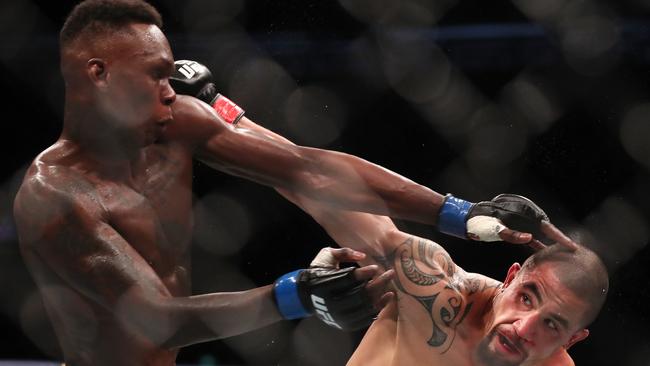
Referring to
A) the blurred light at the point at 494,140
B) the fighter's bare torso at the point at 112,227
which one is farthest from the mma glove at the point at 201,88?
the blurred light at the point at 494,140

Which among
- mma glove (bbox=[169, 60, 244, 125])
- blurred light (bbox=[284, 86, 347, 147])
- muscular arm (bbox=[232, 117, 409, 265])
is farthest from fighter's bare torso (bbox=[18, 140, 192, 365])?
blurred light (bbox=[284, 86, 347, 147])

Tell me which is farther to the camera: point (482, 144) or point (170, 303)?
point (482, 144)

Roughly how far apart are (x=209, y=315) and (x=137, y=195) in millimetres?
335

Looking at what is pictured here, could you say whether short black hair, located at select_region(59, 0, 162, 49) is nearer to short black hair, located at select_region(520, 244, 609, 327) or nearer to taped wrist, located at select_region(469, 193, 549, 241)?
taped wrist, located at select_region(469, 193, 549, 241)

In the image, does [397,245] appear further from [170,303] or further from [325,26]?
[325,26]

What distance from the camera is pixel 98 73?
1461mm

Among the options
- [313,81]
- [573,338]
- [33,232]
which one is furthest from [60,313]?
[313,81]

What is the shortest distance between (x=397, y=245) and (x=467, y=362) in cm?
28

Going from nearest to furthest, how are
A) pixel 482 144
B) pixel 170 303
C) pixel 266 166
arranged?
pixel 170 303 → pixel 266 166 → pixel 482 144

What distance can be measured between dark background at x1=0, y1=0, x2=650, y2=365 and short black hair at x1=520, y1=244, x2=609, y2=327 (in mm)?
874

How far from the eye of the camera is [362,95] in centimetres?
273

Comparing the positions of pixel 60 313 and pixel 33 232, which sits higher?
pixel 33 232

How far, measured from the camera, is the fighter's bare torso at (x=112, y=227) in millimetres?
1426

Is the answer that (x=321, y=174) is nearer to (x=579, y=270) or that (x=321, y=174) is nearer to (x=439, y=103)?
(x=579, y=270)
